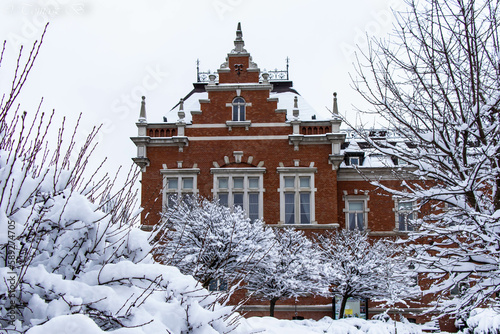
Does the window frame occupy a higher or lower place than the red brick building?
higher

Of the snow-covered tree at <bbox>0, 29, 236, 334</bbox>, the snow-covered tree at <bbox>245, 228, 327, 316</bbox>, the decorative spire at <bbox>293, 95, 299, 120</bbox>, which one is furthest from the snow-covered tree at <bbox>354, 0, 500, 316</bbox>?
the decorative spire at <bbox>293, 95, 299, 120</bbox>

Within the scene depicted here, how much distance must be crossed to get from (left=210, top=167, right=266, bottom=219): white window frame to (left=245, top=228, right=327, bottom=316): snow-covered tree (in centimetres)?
295

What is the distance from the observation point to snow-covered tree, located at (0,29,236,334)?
359 centimetres

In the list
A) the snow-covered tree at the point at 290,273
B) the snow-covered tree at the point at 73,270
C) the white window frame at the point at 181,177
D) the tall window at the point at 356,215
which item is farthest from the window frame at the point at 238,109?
the snow-covered tree at the point at 73,270

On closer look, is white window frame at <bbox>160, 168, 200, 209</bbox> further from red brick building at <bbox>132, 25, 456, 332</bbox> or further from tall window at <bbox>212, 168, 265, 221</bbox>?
tall window at <bbox>212, 168, 265, 221</bbox>

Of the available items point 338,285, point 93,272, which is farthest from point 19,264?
point 338,285

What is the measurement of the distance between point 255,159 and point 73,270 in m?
A: 20.5

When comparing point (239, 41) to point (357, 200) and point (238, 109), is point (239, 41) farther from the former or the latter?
point (357, 200)

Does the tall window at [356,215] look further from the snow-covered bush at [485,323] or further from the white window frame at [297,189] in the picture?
the snow-covered bush at [485,323]

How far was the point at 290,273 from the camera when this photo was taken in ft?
66.0

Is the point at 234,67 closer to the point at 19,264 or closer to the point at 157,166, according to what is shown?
the point at 157,166

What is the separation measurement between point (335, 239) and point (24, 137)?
19754mm

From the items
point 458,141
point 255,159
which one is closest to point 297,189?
point 255,159

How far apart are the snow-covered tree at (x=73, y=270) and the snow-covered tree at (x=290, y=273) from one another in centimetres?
1519
